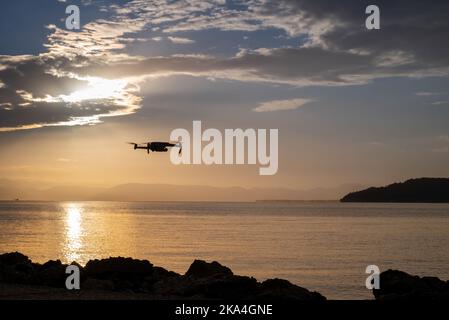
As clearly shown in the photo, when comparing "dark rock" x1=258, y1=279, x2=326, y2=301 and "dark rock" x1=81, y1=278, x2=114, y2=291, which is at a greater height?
"dark rock" x1=81, y1=278, x2=114, y2=291

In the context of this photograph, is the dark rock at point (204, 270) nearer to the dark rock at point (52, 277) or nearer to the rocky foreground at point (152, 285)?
the rocky foreground at point (152, 285)

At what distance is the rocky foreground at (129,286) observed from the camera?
16.8m

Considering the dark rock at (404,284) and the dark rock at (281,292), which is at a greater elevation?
the dark rock at (281,292)

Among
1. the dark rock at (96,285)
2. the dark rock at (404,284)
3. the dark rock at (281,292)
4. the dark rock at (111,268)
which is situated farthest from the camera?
the dark rock at (404,284)

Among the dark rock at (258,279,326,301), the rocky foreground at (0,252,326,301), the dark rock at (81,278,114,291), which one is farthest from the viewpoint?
the dark rock at (81,278,114,291)

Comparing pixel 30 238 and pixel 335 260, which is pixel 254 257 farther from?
pixel 30 238

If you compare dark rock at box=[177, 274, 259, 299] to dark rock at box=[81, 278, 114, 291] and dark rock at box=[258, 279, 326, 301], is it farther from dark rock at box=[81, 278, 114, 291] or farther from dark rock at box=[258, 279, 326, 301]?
dark rock at box=[81, 278, 114, 291]

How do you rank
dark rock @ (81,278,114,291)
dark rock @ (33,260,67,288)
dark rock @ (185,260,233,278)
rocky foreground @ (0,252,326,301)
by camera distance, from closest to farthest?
rocky foreground @ (0,252,326,301)
dark rock @ (81,278,114,291)
dark rock @ (33,260,67,288)
dark rock @ (185,260,233,278)

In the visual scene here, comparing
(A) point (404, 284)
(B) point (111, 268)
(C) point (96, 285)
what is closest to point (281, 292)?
(C) point (96, 285)

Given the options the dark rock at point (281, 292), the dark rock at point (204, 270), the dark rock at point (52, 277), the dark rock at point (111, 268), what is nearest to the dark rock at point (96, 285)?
the dark rock at point (52, 277)

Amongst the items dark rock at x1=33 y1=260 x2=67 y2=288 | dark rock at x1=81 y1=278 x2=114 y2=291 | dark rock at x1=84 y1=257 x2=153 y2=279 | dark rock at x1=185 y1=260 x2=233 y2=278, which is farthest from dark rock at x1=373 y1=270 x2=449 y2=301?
dark rock at x1=33 y1=260 x2=67 y2=288

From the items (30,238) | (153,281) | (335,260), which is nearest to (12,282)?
(153,281)

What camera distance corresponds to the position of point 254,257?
66.8m

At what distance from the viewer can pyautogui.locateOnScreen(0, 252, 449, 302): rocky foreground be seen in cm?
1700
